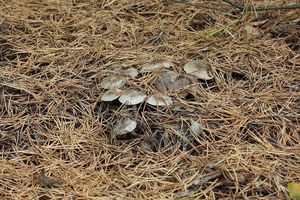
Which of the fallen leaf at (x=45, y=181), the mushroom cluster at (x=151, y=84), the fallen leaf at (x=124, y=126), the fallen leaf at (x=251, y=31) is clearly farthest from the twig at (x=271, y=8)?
the fallen leaf at (x=45, y=181)

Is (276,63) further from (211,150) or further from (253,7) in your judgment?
(211,150)

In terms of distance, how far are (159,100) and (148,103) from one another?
49 millimetres

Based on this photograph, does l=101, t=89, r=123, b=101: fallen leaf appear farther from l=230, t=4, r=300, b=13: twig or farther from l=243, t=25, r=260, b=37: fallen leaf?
l=230, t=4, r=300, b=13: twig

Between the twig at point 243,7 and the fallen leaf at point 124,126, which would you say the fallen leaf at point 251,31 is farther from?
the fallen leaf at point 124,126

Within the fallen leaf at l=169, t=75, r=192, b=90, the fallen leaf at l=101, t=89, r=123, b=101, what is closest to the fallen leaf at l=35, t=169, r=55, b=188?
the fallen leaf at l=101, t=89, r=123, b=101

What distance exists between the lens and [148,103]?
7.56 ft

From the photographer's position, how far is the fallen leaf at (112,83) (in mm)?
2396

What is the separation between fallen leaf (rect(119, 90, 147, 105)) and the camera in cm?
230

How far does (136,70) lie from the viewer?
2.49 m

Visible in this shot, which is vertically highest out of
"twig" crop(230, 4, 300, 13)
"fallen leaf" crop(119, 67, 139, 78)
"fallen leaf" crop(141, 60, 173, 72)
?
"twig" crop(230, 4, 300, 13)

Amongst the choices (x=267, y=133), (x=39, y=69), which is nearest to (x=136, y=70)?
(x=39, y=69)

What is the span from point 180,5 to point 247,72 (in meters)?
0.74

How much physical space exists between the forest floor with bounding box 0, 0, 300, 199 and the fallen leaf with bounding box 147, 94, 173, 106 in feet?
0.03

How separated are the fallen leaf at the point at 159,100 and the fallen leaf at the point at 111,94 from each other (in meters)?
0.14
